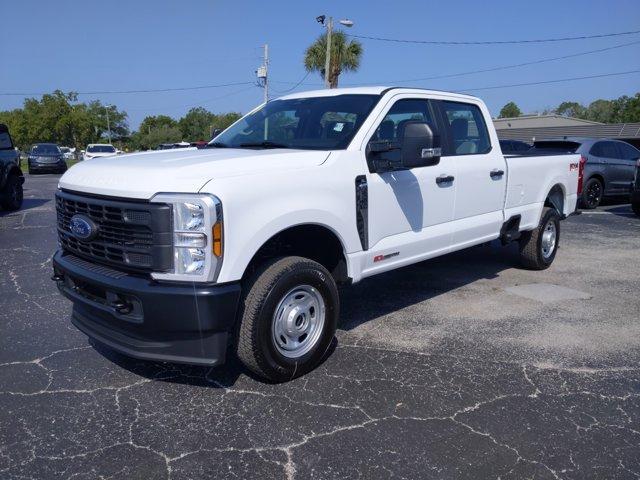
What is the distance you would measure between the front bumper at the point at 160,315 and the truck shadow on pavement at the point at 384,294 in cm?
55

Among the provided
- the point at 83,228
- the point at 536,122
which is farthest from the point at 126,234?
the point at 536,122

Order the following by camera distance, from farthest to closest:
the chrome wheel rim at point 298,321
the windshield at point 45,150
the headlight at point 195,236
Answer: the windshield at point 45,150, the chrome wheel rim at point 298,321, the headlight at point 195,236

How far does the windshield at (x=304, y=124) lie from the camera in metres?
4.29

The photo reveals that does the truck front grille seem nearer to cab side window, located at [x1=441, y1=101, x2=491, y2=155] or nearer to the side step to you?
cab side window, located at [x1=441, y1=101, x2=491, y2=155]

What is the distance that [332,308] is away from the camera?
152 inches

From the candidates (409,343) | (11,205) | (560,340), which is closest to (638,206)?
(560,340)

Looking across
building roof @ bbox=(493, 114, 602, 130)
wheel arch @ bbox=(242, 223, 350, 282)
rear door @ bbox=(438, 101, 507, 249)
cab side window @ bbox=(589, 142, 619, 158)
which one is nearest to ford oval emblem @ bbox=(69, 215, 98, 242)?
wheel arch @ bbox=(242, 223, 350, 282)

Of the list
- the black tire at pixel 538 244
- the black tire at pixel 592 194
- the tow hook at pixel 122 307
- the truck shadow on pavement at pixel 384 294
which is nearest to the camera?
the tow hook at pixel 122 307

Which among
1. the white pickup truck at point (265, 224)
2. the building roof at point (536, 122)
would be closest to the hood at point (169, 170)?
the white pickup truck at point (265, 224)

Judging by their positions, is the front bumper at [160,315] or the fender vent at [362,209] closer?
the front bumper at [160,315]

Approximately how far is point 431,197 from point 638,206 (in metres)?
9.11

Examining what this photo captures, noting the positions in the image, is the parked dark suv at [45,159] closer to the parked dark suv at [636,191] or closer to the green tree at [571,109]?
the parked dark suv at [636,191]

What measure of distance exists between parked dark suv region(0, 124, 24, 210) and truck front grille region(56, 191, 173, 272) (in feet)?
30.0

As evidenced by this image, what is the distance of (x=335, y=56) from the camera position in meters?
30.8
